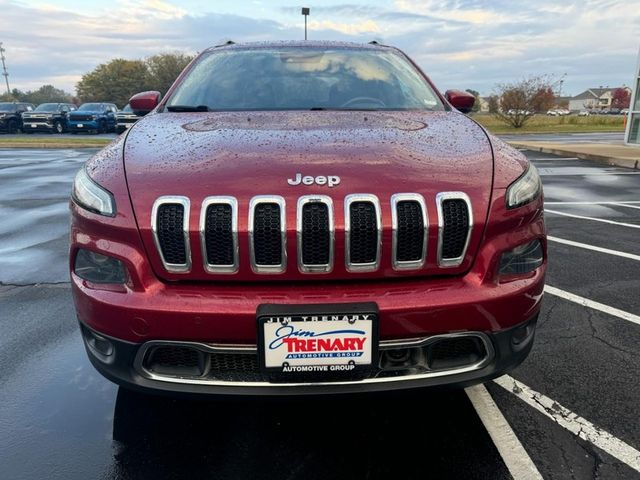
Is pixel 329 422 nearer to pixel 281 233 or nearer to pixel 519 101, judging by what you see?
pixel 281 233

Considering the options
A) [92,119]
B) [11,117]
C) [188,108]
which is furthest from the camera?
[11,117]

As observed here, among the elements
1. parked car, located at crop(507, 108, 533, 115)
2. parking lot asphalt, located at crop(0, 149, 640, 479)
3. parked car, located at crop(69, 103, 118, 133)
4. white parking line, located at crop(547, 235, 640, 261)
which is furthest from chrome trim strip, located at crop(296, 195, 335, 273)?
parked car, located at crop(507, 108, 533, 115)

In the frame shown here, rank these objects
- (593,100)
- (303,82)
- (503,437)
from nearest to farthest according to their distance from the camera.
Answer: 1. (503,437)
2. (303,82)
3. (593,100)

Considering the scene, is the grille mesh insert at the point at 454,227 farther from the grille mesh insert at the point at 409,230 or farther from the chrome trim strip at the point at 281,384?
the chrome trim strip at the point at 281,384

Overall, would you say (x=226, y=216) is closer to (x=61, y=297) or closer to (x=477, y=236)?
(x=477, y=236)

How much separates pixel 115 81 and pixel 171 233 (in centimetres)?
7737

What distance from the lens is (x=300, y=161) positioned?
78.7 inches

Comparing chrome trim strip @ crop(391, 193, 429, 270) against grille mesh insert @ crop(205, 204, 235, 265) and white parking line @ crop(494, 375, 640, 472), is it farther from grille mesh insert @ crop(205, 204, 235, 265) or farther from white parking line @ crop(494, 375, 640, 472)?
white parking line @ crop(494, 375, 640, 472)

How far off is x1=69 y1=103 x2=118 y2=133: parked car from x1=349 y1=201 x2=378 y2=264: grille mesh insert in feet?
87.3

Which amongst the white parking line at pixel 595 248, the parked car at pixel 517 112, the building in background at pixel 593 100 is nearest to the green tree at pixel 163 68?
the parked car at pixel 517 112

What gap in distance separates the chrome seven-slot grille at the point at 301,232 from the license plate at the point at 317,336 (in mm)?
161

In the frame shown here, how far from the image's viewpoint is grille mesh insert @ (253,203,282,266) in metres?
1.81

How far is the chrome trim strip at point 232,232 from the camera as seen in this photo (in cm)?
180

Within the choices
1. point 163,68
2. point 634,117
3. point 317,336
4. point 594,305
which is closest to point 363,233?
point 317,336
